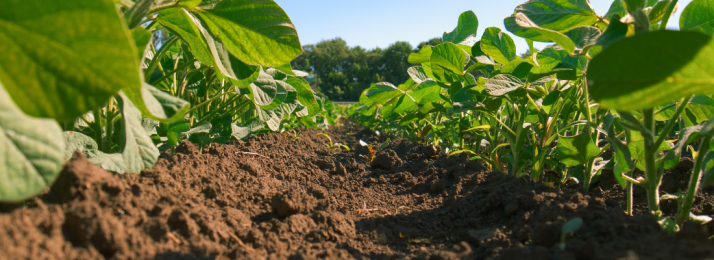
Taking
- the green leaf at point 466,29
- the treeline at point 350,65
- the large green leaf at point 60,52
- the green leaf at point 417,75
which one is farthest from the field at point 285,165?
the treeline at point 350,65

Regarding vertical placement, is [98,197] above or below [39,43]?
below

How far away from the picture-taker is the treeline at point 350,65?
32375mm

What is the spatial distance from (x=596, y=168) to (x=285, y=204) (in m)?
1.09

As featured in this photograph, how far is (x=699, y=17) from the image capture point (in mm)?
997

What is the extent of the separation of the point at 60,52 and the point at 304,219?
71 centimetres

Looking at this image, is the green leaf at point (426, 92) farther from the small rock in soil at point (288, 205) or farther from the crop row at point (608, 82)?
the small rock in soil at point (288, 205)

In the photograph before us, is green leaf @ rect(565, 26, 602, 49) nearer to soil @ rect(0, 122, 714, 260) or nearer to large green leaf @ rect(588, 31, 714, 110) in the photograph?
large green leaf @ rect(588, 31, 714, 110)

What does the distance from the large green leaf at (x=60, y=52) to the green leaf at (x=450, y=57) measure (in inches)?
53.9

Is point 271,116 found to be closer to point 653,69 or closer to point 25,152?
point 25,152

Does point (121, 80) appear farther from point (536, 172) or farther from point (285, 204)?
point (536, 172)

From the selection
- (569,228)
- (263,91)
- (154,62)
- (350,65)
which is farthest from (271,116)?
(350,65)

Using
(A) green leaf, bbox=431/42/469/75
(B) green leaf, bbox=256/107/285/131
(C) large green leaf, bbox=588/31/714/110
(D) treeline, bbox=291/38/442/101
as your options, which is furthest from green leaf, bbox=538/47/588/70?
(D) treeline, bbox=291/38/442/101

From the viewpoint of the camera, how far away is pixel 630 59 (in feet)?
2.01

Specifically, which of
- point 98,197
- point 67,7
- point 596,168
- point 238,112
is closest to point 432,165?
point 596,168
